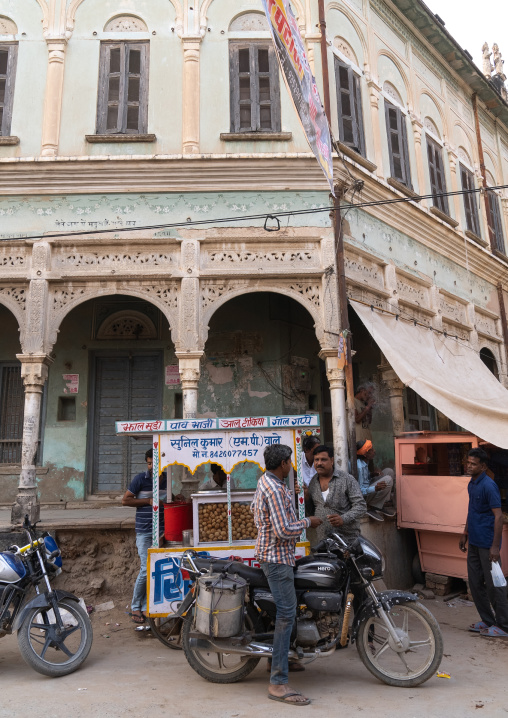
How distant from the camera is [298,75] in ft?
21.4

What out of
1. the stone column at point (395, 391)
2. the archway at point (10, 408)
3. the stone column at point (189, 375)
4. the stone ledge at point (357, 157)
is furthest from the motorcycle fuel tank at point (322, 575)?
the archway at point (10, 408)

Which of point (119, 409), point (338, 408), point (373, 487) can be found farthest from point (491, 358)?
point (119, 409)

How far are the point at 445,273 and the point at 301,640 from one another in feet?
28.4

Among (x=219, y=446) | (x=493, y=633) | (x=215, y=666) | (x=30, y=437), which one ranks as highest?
(x=30, y=437)

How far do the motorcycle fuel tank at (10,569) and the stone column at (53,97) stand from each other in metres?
5.97

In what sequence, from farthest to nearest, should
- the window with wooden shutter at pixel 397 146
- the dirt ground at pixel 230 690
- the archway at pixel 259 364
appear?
the window with wooden shutter at pixel 397 146, the archway at pixel 259 364, the dirt ground at pixel 230 690

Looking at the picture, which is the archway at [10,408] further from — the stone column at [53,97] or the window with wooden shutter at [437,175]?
the window with wooden shutter at [437,175]

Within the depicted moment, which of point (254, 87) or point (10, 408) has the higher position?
point (254, 87)

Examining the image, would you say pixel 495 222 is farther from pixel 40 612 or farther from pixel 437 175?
pixel 40 612

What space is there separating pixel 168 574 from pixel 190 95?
6.97 meters

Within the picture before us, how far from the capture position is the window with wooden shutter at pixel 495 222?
13.4 m

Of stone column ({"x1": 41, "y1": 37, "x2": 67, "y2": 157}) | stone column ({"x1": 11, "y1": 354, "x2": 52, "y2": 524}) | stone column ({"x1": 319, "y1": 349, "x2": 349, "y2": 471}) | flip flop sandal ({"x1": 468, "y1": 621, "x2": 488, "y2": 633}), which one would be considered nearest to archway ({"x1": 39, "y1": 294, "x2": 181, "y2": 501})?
stone column ({"x1": 11, "y1": 354, "x2": 52, "y2": 524})

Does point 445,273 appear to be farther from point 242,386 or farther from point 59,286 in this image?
point 59,286

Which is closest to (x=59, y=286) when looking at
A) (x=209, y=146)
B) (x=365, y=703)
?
(x=209, y=146)
